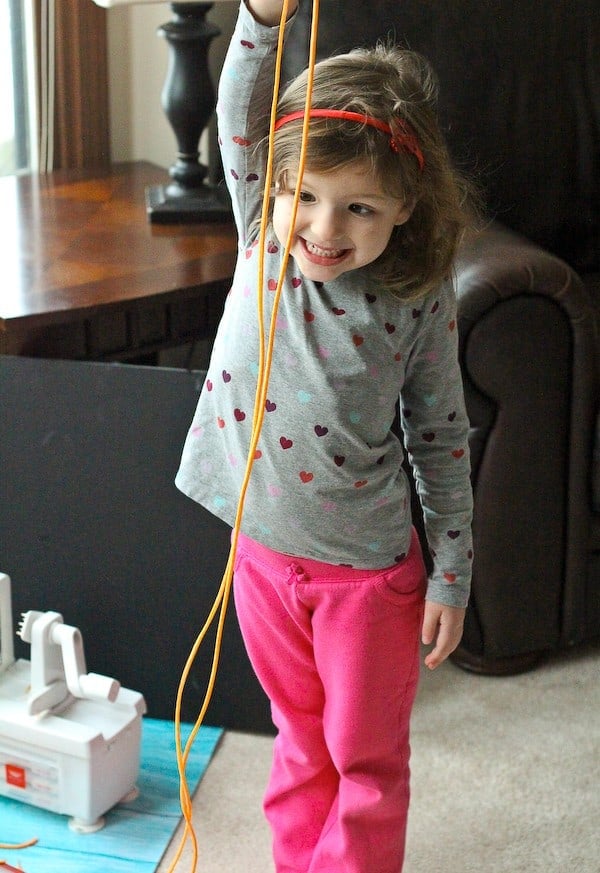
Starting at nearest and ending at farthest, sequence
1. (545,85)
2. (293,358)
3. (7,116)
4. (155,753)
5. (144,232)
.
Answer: (293,358) → (155,753) → (144,232) → (545,85) → (7,116)

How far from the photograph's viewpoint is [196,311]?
163cm

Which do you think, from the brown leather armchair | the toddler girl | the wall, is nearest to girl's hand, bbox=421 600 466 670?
the toddler girl

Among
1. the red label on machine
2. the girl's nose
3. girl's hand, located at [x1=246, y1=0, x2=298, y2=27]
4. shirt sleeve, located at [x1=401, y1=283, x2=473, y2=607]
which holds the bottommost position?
the red label on machine

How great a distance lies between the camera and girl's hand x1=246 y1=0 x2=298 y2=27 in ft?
2.72

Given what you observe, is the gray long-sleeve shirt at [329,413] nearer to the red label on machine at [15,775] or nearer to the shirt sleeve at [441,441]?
the shirt sleeve at [441,441]

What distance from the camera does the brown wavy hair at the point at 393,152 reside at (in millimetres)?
886

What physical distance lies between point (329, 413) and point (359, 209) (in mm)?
192

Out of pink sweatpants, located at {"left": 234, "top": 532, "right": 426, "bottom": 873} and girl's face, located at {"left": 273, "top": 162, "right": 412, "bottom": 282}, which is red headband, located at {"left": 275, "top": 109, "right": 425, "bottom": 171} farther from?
pink sweatpants, located at {"left": 234, "top": 532, "right": 426, "bottom": 873}

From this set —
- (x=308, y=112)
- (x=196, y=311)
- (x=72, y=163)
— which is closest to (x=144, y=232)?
(x=196, y=311)

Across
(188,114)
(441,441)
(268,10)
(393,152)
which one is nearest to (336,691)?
(441,441)

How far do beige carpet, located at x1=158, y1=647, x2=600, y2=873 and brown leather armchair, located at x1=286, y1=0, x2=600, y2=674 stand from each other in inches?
2.7

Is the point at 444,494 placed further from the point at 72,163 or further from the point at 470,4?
the point at 72,163

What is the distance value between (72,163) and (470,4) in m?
0.89

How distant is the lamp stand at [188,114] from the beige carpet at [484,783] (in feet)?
2.97
